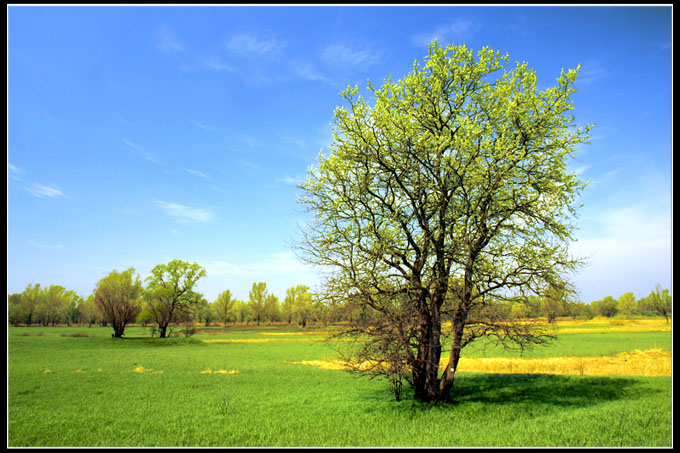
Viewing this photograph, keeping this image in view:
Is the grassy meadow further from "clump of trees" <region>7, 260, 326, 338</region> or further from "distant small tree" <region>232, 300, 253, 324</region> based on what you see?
"distant small tree" <region>232, 300, 253, 324</region>

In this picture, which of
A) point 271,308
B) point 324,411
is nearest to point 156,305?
point 324,411

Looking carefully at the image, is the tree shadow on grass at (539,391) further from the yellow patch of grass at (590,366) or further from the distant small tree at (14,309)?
the distant small tree at (14,309)

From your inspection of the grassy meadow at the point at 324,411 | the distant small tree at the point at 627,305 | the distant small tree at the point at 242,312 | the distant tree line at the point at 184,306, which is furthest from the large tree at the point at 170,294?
the distant small tree at the point at 627,305

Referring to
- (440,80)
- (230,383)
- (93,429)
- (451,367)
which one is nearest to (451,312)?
(451,367)

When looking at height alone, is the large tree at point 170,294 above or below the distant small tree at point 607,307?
above

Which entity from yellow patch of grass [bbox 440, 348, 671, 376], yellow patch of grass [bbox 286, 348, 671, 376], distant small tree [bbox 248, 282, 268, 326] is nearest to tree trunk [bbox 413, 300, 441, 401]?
yellow patch of grass [bbox 286, 348, 671, 376]

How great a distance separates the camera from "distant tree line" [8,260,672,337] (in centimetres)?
1436

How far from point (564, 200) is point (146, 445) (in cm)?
1564

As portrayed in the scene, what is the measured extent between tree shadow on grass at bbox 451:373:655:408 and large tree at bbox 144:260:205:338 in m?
57.3

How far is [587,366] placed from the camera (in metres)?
27.1

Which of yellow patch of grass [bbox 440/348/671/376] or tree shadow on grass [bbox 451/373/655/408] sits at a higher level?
tree shadow on grass [bbox 451/373/655/408]

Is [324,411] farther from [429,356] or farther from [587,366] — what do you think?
[587,366]

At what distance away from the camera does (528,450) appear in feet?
31.1

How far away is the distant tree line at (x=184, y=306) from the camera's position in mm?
14359
